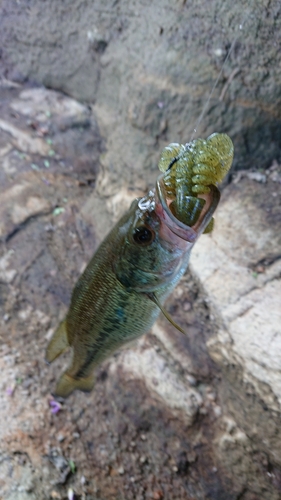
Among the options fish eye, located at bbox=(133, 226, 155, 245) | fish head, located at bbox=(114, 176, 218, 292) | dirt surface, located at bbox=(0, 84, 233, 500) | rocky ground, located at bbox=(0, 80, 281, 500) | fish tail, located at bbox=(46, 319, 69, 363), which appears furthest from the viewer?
dirt surface, located at bbox=(0, 84, 233, 500)

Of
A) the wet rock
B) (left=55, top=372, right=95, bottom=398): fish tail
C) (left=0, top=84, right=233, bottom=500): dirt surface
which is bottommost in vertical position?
(left=0, top=84, right=233, bottom=500): dirt surface

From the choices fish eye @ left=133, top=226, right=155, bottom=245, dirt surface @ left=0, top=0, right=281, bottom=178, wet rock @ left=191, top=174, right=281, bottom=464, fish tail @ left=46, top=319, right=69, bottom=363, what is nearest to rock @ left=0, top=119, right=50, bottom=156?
dirt surface @ left=0, top=0, right=281, bottom=178

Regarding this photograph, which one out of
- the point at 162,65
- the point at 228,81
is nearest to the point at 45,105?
the point at 162,65

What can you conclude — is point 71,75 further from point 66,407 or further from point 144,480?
point 144,480

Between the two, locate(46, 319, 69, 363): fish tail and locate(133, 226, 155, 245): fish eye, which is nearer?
locate(133, 226, 155, 245): fish eye

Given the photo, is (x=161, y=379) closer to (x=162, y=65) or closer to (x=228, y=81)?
(x=228, y=81)

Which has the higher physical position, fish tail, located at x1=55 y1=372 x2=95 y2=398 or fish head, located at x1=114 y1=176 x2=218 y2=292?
fish head, located at x1=114 y1=176 x2=218 y2=292

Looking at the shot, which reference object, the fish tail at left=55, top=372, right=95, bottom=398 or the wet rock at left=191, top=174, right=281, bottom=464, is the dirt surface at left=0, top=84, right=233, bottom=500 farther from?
the fish tail at left=55, top=372, right=95, bottom=398

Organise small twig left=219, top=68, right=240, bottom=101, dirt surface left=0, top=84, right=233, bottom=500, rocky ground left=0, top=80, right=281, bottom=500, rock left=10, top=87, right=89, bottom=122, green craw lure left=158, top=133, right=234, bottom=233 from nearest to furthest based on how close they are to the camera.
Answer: green craw lure left=158, top=133, right=234, bottom=233, rocky ground left=0, top=80, right=281, bottom=500, dirt surface left=0, top=84, right=233, bottom=500, small twig left=219, top=68, right=240, bottom=101, rock left=10, top=87, right=89, bottom=122
